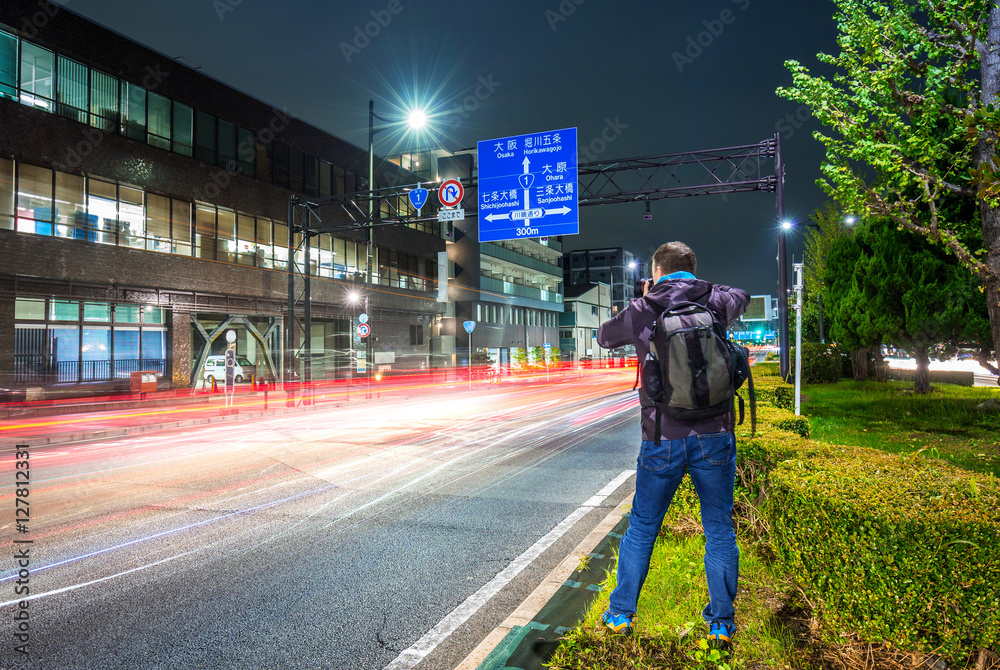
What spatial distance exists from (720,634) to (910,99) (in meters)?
10.3

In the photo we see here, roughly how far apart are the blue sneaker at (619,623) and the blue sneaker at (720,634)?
40 centimetres

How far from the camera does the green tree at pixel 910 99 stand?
338 inches

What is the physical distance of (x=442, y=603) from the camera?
4148 mm

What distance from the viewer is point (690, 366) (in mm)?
2939

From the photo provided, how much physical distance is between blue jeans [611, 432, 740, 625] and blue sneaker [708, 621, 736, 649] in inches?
1.0

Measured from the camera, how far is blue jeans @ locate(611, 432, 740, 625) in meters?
3.02

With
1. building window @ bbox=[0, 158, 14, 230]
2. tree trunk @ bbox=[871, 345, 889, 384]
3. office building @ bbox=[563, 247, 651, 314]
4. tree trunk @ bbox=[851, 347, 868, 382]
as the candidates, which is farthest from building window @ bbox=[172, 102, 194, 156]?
office building @ bbox=[563, 247, 651, 314]

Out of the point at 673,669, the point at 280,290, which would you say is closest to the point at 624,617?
the point at 673,669

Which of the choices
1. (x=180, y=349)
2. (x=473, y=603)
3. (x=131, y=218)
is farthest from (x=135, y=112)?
(x=473, y=603)

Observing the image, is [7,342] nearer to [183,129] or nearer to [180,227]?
[180,227]

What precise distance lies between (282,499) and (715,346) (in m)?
5.95

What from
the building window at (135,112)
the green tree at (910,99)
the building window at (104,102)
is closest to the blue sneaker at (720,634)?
the green tree at (910,99)

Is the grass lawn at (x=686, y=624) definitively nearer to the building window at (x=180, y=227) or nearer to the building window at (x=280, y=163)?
the building window at (x=180, y=227)

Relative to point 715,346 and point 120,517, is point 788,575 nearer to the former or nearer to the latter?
point 715,346
